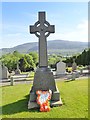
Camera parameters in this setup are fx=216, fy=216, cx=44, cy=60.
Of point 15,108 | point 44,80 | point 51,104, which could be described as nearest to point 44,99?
point 51,104

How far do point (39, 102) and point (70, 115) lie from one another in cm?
144

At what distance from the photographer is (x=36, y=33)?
348 inches

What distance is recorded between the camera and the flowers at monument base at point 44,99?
23.8ft

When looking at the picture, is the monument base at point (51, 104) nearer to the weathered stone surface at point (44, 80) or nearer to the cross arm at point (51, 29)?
the weathered stone surface at point (44, 80)

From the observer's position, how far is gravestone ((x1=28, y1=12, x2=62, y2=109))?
8236mm

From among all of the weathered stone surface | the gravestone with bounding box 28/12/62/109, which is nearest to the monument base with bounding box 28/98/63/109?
the gravestone with bounding box 28/12/62/109

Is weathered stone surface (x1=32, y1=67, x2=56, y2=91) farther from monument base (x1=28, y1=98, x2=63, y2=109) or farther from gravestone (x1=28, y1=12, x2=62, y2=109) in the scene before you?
monument base (x1=28, y1=98, x2=63, y2=109)

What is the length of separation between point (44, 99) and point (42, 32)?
8.98 ft

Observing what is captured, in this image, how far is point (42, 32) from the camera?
8.77m

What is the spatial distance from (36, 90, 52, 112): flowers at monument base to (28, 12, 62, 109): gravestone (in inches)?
9.5

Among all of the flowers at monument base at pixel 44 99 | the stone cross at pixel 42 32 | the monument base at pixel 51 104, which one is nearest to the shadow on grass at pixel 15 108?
the monument base at pixel 51 104

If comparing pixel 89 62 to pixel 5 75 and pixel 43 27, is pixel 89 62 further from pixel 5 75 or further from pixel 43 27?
pixel 43 27

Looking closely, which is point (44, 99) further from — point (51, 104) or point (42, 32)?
point (42, 32)

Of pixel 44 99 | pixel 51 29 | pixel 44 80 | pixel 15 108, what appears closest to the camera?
pixel 15 108
